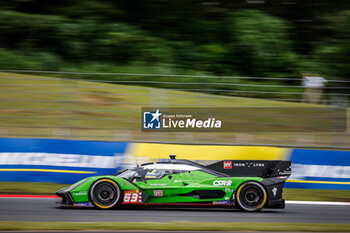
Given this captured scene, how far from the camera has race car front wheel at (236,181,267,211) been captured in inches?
313

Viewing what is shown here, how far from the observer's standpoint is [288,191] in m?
10.1

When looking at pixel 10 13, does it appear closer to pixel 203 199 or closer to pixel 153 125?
pixel 153 125

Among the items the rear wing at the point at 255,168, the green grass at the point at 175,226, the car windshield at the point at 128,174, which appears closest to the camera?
the green grass at the point at 175,226

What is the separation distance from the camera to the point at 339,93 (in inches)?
457

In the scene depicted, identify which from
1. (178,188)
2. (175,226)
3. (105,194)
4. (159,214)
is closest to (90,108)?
(105,194)

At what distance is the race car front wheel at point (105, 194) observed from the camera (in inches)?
308

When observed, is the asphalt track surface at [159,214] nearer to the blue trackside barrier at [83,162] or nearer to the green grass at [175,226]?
the green grass at [175,226]

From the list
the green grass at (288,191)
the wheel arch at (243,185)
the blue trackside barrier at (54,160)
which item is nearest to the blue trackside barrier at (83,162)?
the blue trackside barrier at (54,160)

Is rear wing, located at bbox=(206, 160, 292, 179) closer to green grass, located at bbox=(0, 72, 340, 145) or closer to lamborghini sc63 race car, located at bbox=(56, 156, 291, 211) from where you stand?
lamborghini sc63 race car, located at bbox=(56, 156, 291, 211)

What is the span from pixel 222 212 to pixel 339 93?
204 inches

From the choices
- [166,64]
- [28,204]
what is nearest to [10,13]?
[166,64]

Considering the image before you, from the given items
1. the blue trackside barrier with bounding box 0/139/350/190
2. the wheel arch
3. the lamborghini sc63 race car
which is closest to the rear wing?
the lamborghini sc63 race car

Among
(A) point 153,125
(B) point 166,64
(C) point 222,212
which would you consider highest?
(B) point 166,64

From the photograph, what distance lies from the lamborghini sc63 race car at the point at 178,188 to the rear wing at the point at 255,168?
0.05 ft
